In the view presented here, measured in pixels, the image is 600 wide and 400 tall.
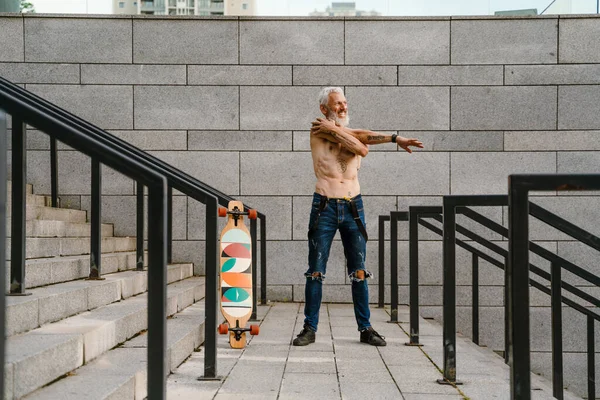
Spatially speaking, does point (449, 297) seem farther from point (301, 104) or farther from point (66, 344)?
point (301, 104)

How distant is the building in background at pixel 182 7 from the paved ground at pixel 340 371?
440 centimetres

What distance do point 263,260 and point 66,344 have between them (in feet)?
13.8

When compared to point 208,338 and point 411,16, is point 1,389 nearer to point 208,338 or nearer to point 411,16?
point 208,338

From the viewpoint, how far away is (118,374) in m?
3.42

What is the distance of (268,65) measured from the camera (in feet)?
28.0

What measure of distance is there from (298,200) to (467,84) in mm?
2542

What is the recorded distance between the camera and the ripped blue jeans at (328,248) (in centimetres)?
529

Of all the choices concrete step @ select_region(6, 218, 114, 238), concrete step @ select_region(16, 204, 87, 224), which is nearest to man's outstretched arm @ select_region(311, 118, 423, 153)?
concrete step @ select_region(6, 218, 114, 238)

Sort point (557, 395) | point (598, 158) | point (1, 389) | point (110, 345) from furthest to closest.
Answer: point (598, 158), point (557, 395), point (110, 345), point (1, 389)

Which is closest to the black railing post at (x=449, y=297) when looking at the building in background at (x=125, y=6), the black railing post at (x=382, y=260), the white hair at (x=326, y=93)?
the white hair at (x=326, y=93)

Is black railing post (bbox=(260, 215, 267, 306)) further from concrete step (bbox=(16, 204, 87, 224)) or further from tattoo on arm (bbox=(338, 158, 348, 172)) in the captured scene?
concrete step (bbox=(16, 204, 87, 224))

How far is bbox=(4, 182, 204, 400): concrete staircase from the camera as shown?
3018 millimetres

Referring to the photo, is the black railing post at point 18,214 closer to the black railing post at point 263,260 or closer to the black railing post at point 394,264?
the black railing post at point 263,260


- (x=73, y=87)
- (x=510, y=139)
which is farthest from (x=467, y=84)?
(x=73, y=87)
